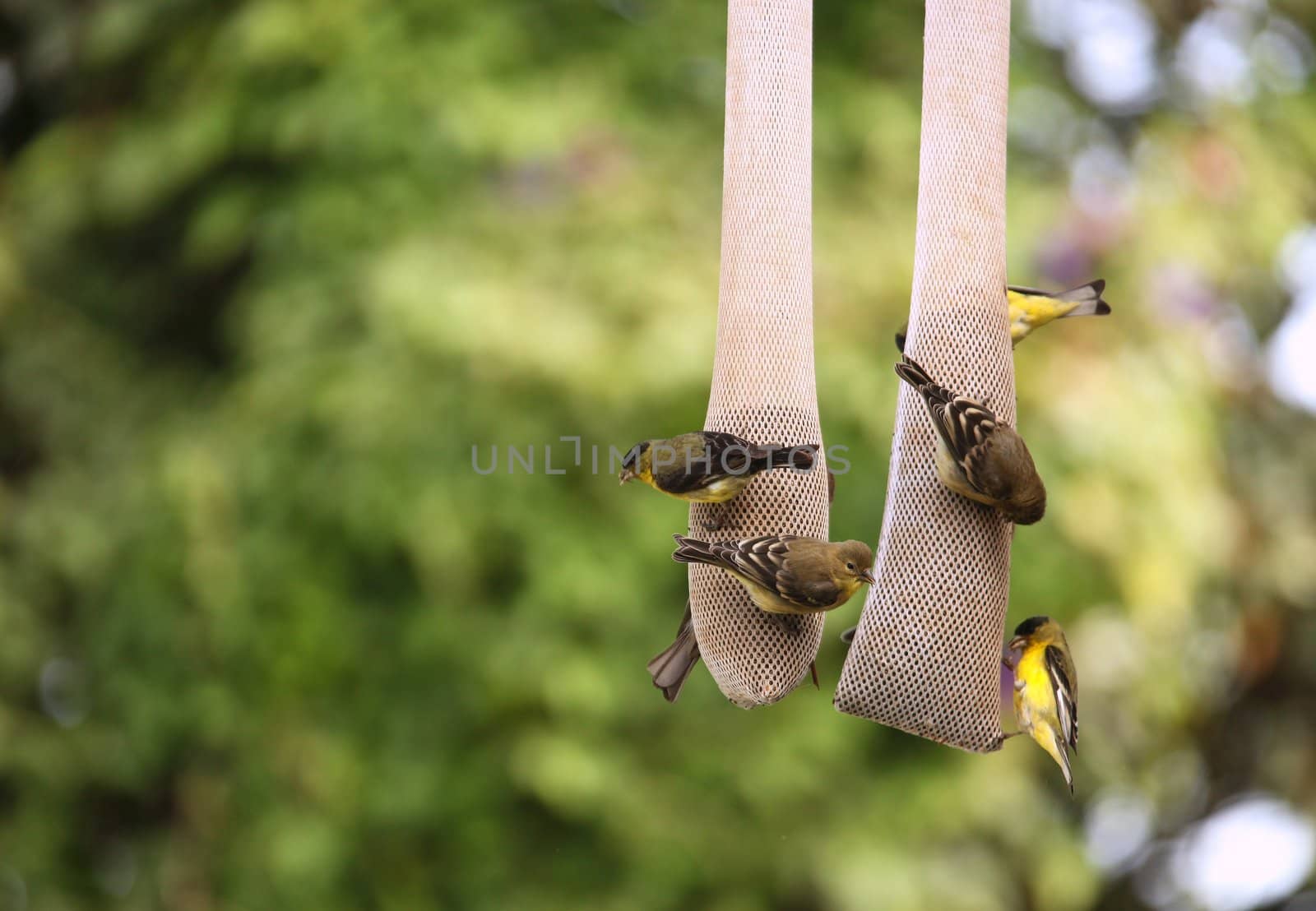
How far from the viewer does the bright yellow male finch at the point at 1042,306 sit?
3172 millimetres

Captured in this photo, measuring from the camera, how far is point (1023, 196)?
6176 millimetres

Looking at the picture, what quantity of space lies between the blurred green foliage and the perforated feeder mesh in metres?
2.65

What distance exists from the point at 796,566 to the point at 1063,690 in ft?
2.45

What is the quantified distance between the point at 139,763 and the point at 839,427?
136 inches

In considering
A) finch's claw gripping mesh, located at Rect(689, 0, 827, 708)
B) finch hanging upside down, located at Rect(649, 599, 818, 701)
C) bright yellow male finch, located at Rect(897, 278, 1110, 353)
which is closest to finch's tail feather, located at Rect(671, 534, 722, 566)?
finch's claw gripping mesh, located at Rect(689, 0, 827, 708)

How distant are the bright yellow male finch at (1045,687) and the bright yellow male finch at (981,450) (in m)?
0.43

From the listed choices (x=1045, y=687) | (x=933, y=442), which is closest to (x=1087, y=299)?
(x=933, y=442)

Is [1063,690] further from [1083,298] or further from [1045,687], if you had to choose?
[1083,298]

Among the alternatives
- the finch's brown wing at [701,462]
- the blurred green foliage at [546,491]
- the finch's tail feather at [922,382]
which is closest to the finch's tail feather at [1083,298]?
the finch's tail feather at [922,382]

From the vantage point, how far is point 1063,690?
3051 millimetres

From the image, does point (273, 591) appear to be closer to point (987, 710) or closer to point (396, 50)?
point (396, 50)

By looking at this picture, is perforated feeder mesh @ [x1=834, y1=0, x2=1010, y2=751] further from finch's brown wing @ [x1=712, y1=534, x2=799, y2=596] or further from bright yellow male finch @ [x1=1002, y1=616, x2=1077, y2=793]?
finch's brown wing @ [x1=712, y1=534, x2=799, y2=596]

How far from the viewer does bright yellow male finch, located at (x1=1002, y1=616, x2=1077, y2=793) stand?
303 centimetres

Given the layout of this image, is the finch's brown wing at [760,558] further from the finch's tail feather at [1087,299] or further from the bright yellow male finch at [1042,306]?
the finch's tail feather at [1087,299]
